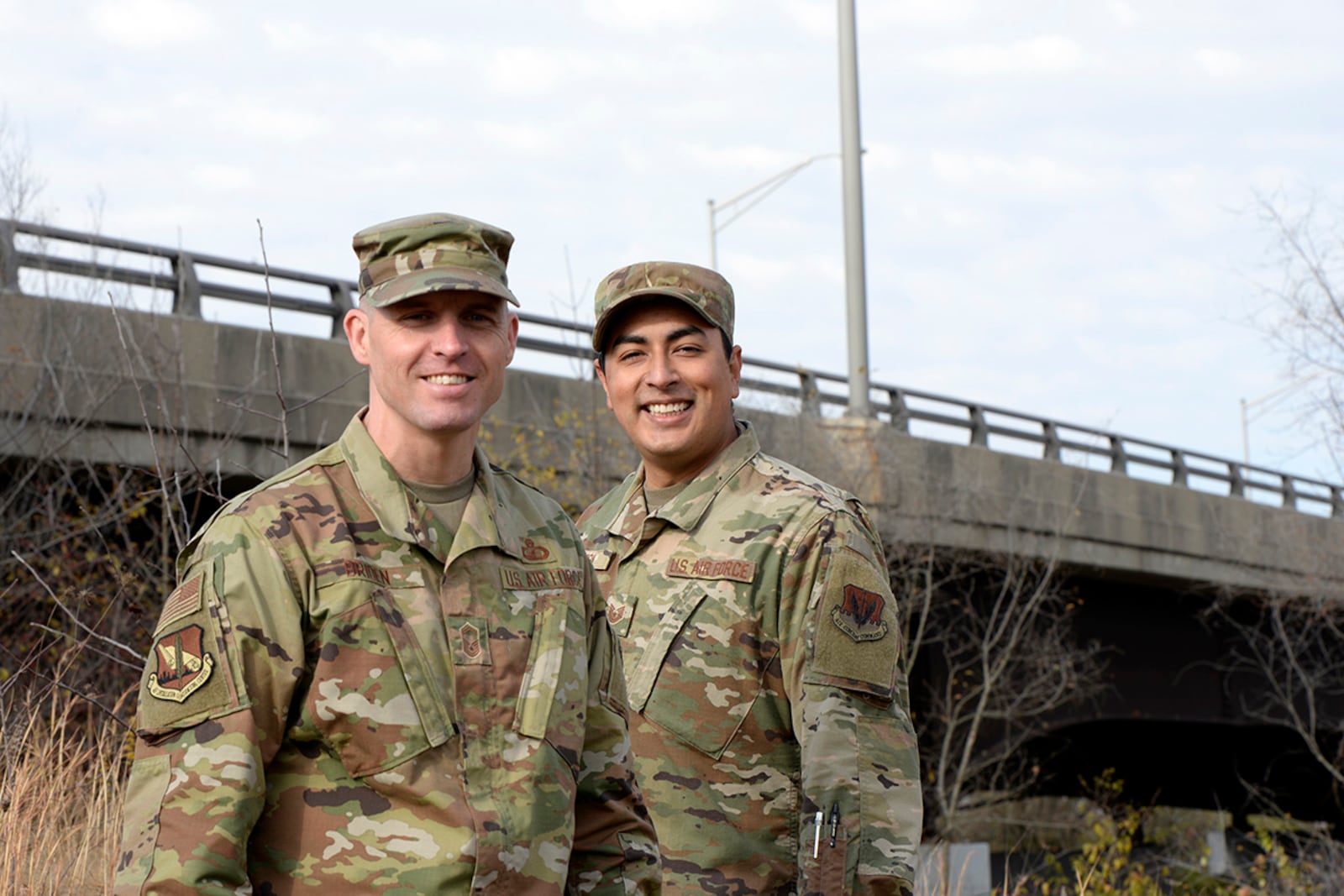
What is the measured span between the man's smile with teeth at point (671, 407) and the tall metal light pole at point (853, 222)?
1092 centimetres

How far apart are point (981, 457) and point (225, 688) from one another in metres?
15.3

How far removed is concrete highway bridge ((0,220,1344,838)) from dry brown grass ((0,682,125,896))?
45.1 inches

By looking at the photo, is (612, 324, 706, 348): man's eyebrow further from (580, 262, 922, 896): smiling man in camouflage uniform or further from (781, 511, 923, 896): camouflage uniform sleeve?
(781, 511, 923, 896): camouflage uniform sleeve

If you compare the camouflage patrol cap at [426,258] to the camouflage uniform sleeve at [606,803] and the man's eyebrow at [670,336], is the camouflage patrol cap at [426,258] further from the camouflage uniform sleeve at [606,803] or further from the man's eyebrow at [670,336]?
the man's eyebrow at [670,336]

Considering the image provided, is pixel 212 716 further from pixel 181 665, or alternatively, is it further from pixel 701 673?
pixel 701 673

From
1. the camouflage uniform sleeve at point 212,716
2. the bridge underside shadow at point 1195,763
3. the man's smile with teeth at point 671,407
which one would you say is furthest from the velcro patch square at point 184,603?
the bridge underside shadow at point 1195,763

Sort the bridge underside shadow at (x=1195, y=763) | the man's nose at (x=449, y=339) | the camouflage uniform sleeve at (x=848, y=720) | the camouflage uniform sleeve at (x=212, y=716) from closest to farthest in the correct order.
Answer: the camouflage uniform sleeve at (x=212, y=716), the man's nose at (x=449, y=339), the camouflage uniform sleeve at (x=848, y=720), the bridge underside shadow at (x=1195, y=763)

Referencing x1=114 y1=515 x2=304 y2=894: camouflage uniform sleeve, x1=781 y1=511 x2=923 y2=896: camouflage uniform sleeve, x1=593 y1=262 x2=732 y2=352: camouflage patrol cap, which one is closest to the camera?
x1=114 y1=515 x2=304 y2=894: camouflage uniform sleeve

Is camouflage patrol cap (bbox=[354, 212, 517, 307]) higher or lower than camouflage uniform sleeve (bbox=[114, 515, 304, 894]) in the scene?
higher

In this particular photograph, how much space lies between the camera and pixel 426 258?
269cm

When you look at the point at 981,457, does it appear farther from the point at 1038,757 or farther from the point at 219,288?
the point at 219,288

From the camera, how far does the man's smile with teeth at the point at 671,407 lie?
409 centimetres

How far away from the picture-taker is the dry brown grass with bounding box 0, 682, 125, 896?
16.0ft

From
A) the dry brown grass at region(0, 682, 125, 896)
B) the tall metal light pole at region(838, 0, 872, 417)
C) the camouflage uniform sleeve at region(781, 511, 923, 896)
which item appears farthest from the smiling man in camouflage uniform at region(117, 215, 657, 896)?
the tall metal light pole at region(838, 0, 872, 417)
